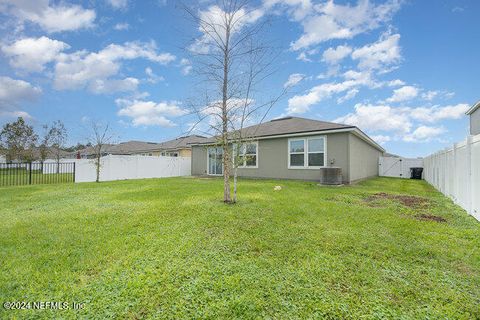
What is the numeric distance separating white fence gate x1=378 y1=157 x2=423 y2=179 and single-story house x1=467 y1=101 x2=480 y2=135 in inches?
184

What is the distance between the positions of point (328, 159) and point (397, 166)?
12.5 meters

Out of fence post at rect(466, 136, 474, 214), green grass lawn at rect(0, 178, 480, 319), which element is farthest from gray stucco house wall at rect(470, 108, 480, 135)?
green grass lawn at rect(0, 178, 480, 319)

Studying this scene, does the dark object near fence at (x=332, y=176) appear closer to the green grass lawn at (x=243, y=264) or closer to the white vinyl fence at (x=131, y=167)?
the green grass lawn at (x=243, y=264)

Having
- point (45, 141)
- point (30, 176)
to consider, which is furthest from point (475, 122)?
point (45, 141)

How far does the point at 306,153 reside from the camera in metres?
12.5

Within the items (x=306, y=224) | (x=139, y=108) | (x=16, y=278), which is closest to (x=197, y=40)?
(x=306, y=224)

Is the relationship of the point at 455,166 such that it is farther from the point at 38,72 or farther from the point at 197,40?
the point at 38,72

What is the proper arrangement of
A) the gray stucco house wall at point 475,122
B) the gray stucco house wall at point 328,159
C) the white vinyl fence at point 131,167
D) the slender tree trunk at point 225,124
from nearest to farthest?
the slender tree trunk at point 225,124, the gray stucco house wall at point 328,159, the white vinyl fence at point 131,167, the gray stucco house wall at point 475,122

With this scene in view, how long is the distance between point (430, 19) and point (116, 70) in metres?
12.9

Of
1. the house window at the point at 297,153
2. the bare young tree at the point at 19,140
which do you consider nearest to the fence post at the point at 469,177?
the house window at the point at 297,153

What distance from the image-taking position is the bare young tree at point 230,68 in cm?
681

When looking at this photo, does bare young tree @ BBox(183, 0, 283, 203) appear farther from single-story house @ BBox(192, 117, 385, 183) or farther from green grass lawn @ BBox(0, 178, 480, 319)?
single-story house @ BBox(192, 117, 385, 183)

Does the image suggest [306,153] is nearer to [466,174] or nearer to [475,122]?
[466,174]

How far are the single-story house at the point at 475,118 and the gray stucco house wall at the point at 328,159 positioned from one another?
9045 mm
